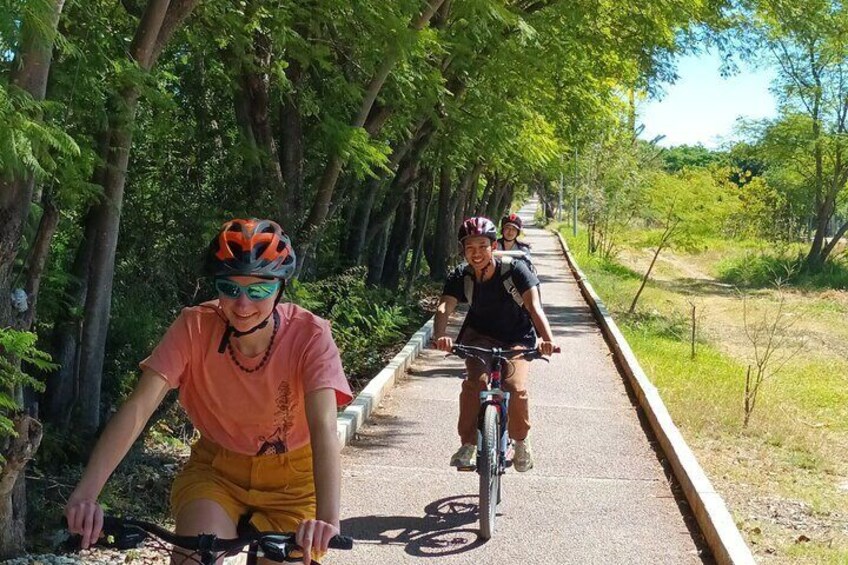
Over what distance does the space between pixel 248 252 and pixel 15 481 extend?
288 cm

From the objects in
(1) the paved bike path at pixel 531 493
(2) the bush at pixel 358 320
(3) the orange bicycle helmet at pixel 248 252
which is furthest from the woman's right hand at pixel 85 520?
(2) the bush at pixel 358 320

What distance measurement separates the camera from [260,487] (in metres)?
3.40

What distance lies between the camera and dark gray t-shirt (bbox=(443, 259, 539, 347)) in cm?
738

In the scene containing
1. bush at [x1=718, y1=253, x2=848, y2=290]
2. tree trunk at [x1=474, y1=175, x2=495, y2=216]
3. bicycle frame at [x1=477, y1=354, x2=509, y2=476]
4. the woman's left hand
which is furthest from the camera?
tree trunk at [x1=474, y1=175, x2=495, y2=216]

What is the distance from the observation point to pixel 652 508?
25.8ft

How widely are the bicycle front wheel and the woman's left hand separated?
4.02m

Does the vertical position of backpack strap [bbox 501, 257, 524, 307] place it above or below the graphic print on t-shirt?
above

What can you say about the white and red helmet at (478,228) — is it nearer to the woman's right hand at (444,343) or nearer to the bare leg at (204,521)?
the woman's right hand at (444,343)

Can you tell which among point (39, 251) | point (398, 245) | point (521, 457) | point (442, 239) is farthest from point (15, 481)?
point (442, 239)

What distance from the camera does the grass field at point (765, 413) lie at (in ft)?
26.3

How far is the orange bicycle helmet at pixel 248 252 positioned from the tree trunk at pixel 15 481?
7.67 ft

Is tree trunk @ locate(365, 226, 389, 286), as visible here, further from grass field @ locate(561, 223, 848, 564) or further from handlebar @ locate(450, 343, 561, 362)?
handlebar @ locate(450, 343, 561, 362)

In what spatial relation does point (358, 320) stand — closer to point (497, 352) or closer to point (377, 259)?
point (377, 259)

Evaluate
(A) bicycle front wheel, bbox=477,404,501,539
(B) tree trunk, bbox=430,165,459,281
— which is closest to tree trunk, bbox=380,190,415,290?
(B) tree trunk, bbox=430,165,459,281
